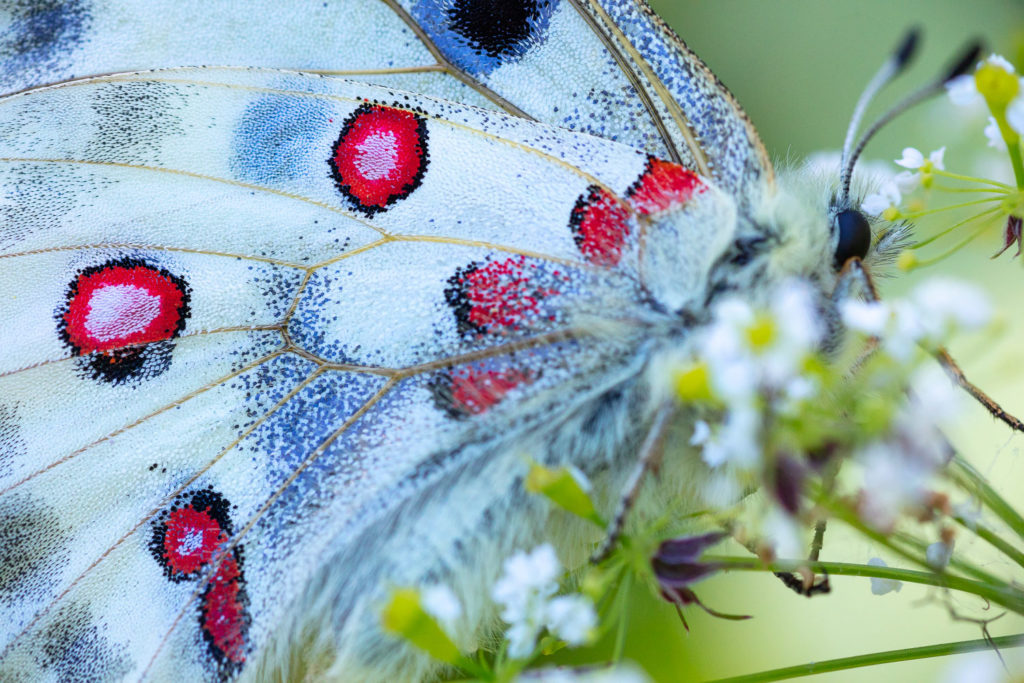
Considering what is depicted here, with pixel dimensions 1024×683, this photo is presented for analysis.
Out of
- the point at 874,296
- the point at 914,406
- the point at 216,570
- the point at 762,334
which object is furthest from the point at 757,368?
the point at 216,570

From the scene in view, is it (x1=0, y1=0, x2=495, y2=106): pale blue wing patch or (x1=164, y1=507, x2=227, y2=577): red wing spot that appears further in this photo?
(x1=0, y1=0, x2=495, y2=106): pale blue wing patch

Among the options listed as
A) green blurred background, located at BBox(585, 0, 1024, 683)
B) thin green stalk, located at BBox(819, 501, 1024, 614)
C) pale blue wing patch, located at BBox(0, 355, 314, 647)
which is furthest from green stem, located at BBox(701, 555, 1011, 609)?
pale blue wing patch, located at BBox(0, 355, 314, 647)

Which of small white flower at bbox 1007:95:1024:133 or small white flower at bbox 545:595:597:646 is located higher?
small white flower at bbox 1007:95:1024:133

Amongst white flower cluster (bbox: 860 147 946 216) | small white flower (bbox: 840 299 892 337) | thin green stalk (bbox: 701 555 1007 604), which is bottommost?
thin green stalk (bbox: 701 555 1007 604)

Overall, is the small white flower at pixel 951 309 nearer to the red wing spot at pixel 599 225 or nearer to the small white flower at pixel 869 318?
the small white flower at pixel 869 318

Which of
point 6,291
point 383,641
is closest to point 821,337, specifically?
point 383,641

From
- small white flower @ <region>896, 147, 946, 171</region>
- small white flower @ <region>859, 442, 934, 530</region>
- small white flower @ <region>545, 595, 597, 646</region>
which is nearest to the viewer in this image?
small white flower @ <region>859, 442, 934, 530</region>

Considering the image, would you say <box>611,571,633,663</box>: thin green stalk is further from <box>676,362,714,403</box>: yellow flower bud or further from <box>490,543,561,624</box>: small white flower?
<box>676,362,714,403</box>: yellow flower bud

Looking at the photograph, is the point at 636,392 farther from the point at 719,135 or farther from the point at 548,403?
the point at 719,135

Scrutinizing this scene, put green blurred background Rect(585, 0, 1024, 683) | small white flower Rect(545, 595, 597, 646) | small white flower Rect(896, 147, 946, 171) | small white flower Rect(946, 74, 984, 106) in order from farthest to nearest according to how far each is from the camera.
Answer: green blurred background Rect(585, 0, 1024, 683)
small white flower Rect(896, 147, 946, 171)
small white flower Rect(946, 74, 984, 106)
small white flower Rect(545, 595, 597, 646)
